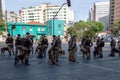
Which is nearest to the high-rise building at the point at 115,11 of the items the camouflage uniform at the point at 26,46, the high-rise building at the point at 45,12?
the high-rise building at the point at 45,12

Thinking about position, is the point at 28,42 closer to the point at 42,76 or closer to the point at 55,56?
the point at 55,56

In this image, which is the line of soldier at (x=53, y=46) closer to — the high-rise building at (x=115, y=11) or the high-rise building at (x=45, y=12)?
the high-rise building at (x=115, y=11)

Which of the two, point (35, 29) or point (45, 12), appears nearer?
point (35, 29)

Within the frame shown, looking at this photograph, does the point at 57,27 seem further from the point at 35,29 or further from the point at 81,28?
the point at 81,28

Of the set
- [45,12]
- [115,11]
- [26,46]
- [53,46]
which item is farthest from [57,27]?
[26,46]

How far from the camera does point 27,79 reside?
10398 mm

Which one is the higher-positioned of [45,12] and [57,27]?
[45,12]

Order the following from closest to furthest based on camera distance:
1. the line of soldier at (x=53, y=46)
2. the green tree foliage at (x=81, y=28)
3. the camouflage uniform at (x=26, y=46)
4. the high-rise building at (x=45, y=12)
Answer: the camouflage uniform at (x=26, y=46)
the line of soldier at (x=53, y=46)
the green tree foliage at (x=81, y=28)
the high-rise building at (x=45, y=12)

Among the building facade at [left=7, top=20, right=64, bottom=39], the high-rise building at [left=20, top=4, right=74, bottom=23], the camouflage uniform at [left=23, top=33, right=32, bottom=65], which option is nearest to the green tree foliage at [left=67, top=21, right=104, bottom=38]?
the building facade at [left=7, top=20, right=64, bottom=39]

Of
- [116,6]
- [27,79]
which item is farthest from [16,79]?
[116,6]

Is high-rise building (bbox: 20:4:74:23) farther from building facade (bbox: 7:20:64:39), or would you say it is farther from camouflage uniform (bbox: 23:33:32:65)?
camouflage uniform (bbox: 23:33:32:65)

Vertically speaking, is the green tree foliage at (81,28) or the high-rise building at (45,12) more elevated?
the high-rise building at (45,12)

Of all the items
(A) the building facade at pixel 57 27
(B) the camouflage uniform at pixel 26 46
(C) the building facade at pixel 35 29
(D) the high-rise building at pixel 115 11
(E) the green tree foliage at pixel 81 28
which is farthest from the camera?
(D) the high-rise building at pixel 115 11

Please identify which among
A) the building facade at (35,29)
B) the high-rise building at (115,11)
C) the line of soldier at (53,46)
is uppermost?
the high-rise building at (115,11)
